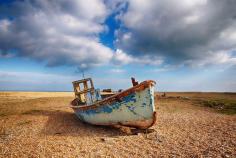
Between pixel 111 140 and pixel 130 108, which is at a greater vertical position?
pixel 130 108

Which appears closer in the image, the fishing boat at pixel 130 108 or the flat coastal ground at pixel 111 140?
the flat coastal ground at pixel 111 140

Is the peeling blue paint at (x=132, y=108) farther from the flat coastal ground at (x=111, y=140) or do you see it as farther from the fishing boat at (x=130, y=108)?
the flat coastal ground at (x=111, y=140)

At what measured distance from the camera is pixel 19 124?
1570 centimetres

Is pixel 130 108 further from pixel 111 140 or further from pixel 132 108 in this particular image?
pixel 111 140

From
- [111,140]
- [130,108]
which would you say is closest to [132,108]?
[130,108]

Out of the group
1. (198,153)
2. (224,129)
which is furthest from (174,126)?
(198,153)

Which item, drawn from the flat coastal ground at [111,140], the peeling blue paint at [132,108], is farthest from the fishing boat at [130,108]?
the flat coastal ground at [111,140]

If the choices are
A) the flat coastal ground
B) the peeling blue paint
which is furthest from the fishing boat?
the flat coastal ground

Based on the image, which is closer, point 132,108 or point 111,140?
point 111,140

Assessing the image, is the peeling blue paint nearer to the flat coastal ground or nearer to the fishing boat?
the fishing boat

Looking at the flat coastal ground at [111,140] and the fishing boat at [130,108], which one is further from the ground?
the fishing boat at [130,108]

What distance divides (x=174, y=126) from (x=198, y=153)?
5907 millimetres

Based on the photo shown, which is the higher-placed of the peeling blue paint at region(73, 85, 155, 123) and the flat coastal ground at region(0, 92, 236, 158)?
the peeling blue paint at region(73, 85, 155, 123)

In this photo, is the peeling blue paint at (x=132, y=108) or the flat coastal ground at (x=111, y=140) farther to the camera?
the peeling blue paint at (x=132, y=108)
